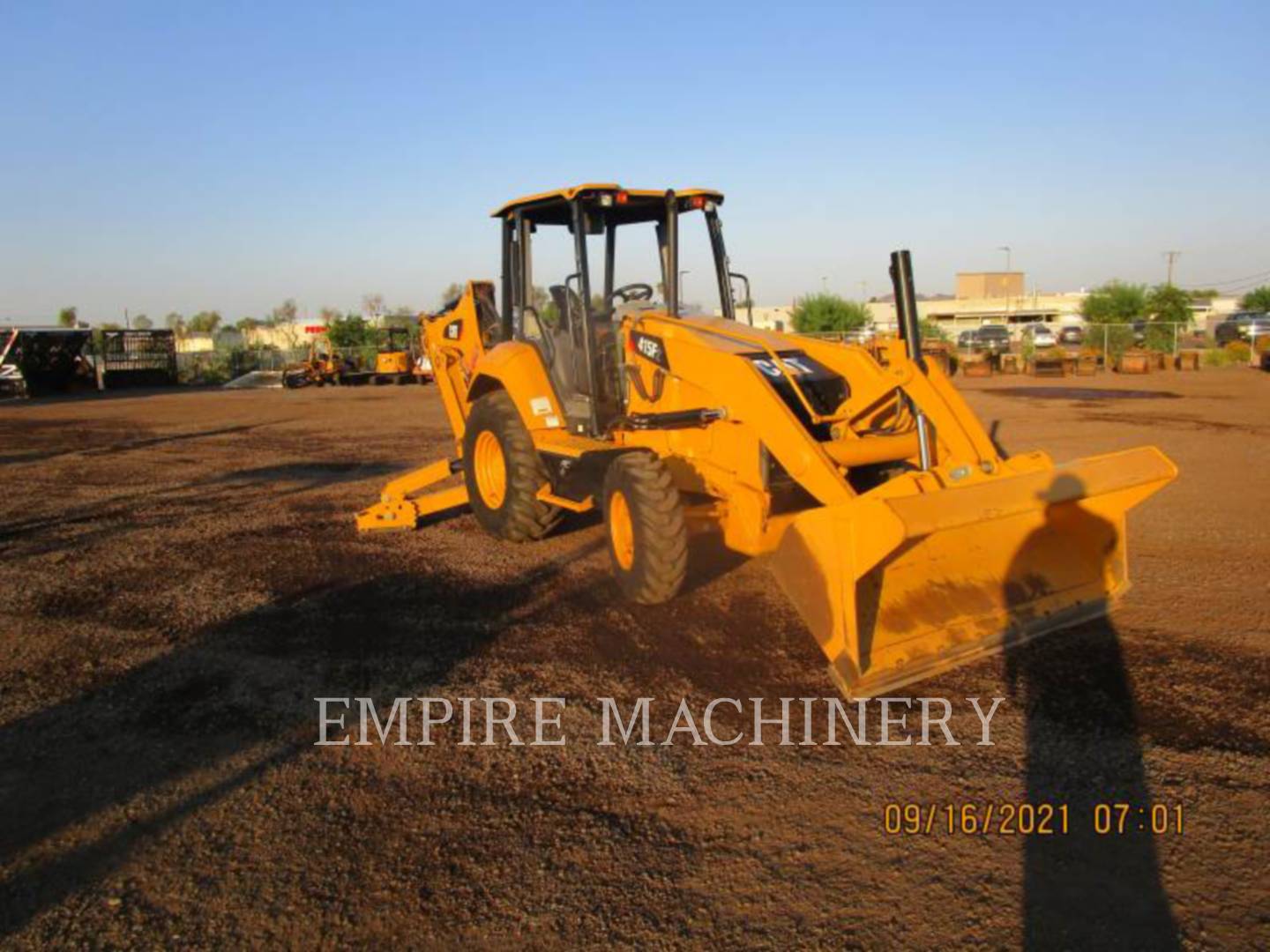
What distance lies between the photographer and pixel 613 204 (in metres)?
6.89

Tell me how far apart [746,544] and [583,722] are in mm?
1739

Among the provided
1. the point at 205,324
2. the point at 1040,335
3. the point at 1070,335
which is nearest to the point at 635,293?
the point at 1040,335

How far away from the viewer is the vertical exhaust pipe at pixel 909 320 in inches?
215

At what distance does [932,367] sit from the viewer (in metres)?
5.77

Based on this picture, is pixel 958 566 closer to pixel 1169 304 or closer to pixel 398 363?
pixel 398 363

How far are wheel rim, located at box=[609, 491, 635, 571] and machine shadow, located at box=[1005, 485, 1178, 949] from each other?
2.19 meters

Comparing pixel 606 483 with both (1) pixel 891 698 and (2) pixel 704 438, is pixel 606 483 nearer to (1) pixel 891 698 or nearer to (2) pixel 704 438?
(2) pixel 704 438

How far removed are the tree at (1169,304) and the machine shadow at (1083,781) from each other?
61.2 meters

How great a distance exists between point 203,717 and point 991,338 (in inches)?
1833

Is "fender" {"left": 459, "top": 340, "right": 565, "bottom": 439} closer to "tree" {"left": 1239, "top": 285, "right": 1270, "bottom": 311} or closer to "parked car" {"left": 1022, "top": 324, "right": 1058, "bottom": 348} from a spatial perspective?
"parked car" {"left": 1022, "top": 324, "right": 1058, "bottom": 348}

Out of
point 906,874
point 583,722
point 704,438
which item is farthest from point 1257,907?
point 704,438

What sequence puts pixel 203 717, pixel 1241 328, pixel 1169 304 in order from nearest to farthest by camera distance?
pixel 203 717, pixel 1241 328, pixel 1169 304

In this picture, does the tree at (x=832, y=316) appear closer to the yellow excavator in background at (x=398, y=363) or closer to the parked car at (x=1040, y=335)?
the parked car at (x=1040, y=335)

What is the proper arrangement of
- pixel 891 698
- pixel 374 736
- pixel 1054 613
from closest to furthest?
pixel 374 736 → pixel 891 698 → pixel 1054 613
